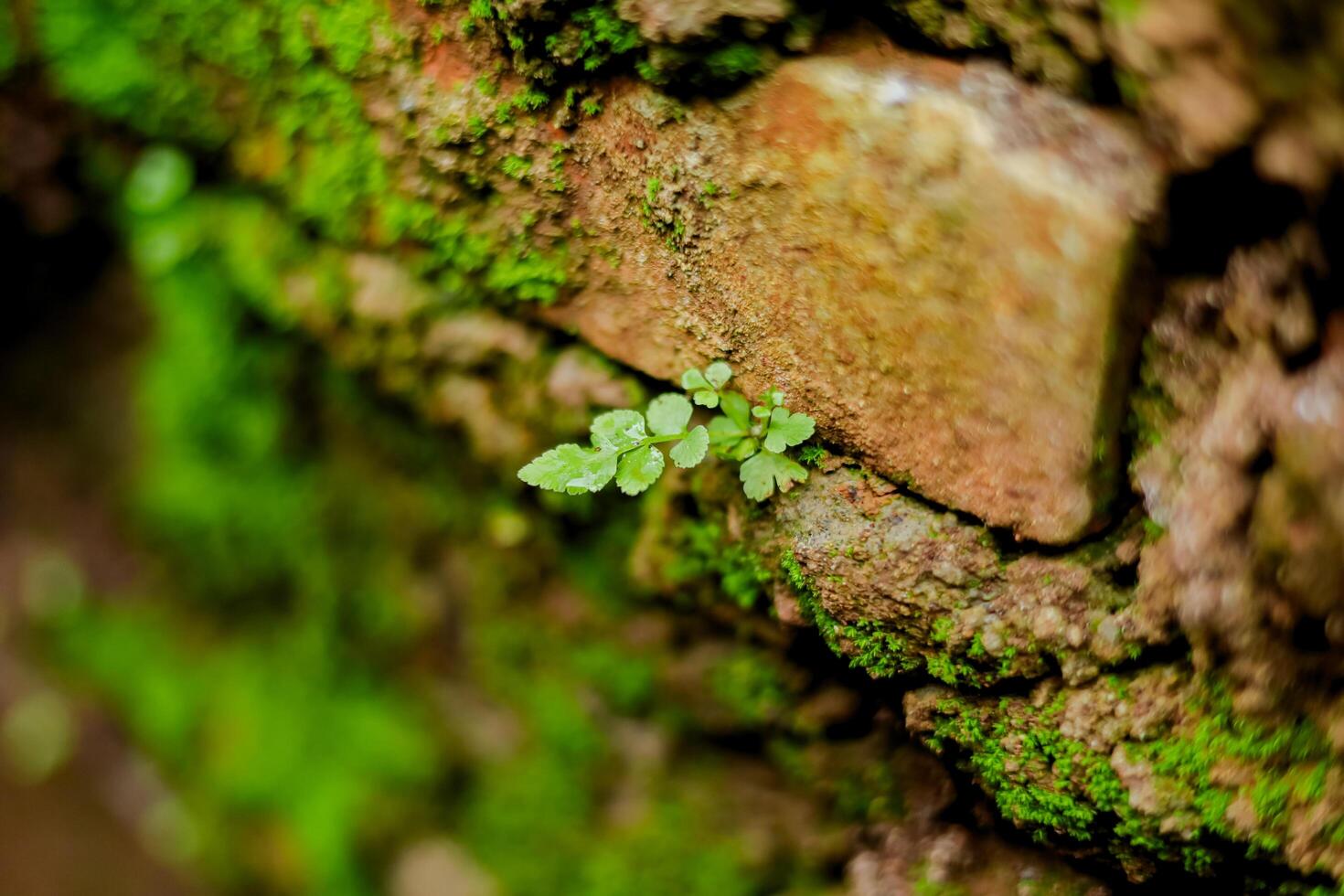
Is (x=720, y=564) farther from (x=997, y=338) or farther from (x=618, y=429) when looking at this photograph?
(x=997, y=338)

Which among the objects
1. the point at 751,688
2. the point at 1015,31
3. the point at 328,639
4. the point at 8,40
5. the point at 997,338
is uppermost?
the point at 1015,31

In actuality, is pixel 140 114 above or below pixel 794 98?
below

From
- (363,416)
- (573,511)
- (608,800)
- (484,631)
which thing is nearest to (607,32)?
(573,511)

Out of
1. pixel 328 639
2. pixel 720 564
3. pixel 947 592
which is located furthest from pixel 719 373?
pixel 328 639

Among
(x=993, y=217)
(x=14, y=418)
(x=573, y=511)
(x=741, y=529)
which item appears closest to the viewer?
(x=993, y=217)

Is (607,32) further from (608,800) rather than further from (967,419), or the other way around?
(608,800)

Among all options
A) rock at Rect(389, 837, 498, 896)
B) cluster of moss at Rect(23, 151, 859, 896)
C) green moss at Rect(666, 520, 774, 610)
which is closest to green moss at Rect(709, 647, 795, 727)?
cluster of moss at Rect(23, 151, 859, 896)

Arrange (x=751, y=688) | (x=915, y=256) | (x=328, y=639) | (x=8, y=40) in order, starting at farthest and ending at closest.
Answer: (x=328, y=639), (x=8, y=40), (x=751, y=688), (x=915, y=256)

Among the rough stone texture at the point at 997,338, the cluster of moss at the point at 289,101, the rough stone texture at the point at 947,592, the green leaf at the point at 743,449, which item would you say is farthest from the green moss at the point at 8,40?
the rough stone texture at the point at 947,592
